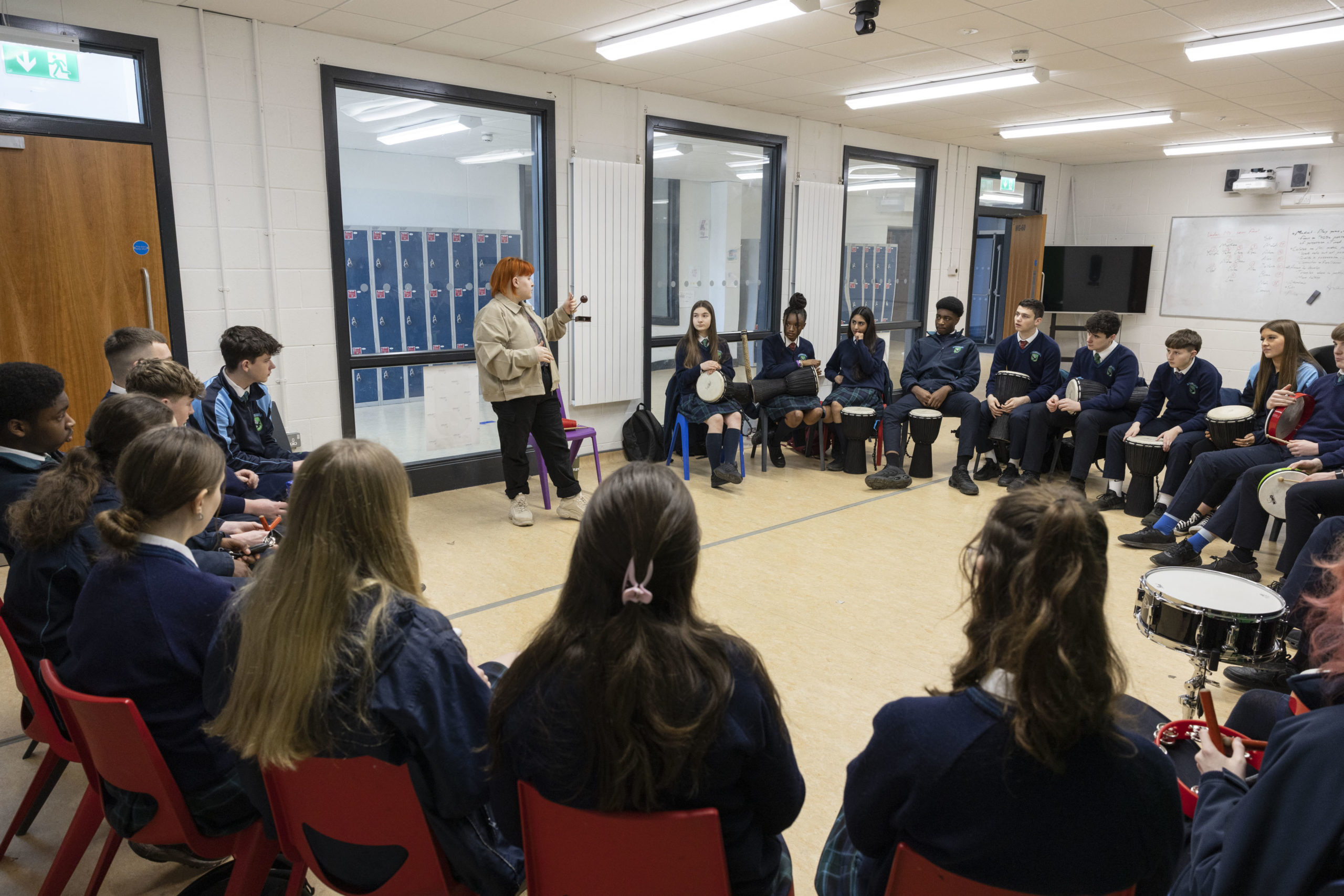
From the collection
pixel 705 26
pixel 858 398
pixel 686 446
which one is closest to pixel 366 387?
pixel 686 446

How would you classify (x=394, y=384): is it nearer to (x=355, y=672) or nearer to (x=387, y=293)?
(x=387, y=293)

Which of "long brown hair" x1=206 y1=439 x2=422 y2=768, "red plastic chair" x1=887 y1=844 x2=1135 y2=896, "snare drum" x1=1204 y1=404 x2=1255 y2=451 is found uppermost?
"long brown hair" x1=206 y1=439 x2=422 y2=768

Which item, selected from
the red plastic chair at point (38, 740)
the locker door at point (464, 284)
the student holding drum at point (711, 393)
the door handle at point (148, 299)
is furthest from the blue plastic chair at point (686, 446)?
the red plastic chair at point (38, 740)

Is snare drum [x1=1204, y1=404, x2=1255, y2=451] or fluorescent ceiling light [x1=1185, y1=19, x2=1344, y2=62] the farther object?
snare drum [x1=1204, y1=404, x2=1255, y2=451]

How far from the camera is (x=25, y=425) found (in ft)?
7.09

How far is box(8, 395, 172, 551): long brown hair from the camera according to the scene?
1.71 metres

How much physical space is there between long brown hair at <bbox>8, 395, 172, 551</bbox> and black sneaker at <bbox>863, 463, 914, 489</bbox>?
4.27 metres

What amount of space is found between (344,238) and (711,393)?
7.72 feet

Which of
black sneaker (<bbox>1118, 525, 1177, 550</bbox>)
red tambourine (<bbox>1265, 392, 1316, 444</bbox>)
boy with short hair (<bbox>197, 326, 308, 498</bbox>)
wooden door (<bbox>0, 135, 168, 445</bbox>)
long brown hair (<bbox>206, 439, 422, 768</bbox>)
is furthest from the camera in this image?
black sneaker (<bbox>1118, 525, 1177, 550</bbox>)

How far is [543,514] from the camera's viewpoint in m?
4.75

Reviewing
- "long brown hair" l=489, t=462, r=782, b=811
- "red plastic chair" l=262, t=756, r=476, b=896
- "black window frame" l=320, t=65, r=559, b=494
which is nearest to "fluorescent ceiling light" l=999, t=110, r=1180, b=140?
"black window frame" l=320, t=65, r=559, b=494

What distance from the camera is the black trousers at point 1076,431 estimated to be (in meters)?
5.17

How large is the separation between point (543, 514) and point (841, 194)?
3985 millimetres

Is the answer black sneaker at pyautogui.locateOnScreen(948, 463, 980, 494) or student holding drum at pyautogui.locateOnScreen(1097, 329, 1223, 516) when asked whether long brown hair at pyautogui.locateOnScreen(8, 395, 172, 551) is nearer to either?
black sneaker at pyautogui.locateOnScreen(948, 463, 980, 494)
